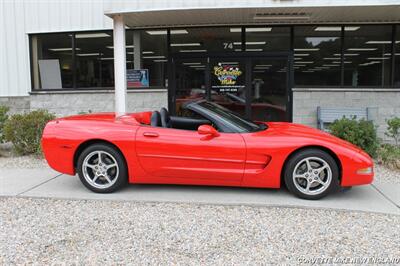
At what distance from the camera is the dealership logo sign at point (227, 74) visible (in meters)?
9.65

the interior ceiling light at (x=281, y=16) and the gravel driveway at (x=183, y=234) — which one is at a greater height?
the interior ceiling light at (x=281, y=16)

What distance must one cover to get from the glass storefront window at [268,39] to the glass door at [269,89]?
0.33 meters

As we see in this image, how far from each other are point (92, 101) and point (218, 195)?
6533 millimetres

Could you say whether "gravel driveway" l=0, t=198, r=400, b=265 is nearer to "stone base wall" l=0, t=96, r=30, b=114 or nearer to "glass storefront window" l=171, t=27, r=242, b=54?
"glass storefront window" l=171, t=27, r=242, b=54

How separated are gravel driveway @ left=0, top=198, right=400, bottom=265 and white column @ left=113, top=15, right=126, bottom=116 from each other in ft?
11.8

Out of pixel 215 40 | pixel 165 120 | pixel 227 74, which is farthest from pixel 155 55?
pixel 165 120

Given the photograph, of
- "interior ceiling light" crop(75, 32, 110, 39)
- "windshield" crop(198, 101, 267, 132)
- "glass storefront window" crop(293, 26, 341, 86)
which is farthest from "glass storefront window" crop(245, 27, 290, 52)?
"windshield" crop(198, 101, 267, 132)

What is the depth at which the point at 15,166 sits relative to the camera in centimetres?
695

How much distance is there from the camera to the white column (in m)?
7.80

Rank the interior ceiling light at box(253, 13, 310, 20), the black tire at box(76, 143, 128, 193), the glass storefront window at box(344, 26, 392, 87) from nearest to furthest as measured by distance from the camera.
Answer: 1. the black tire at box(76, 143, 128, 193)
2. the interior ceiling light at box(253, 13, 310, 20)
3. the glass storefront window at box(344, 26, 392, 87)

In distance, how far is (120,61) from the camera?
25.9 feet

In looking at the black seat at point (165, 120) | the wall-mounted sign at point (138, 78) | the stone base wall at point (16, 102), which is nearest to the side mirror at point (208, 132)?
the black seat at point (165, 120)

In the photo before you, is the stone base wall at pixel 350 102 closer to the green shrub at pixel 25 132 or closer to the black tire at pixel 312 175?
the black tire at pixel 312 175

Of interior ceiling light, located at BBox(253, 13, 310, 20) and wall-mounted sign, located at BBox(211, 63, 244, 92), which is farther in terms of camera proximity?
wall-mounted sign, located at BBox(211, 63, 244, 92)
